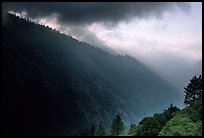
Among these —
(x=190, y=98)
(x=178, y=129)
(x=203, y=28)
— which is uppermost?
(x=190, y=98)

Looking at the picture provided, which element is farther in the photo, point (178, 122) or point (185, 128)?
point (178, 122)

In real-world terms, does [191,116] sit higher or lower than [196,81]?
lower

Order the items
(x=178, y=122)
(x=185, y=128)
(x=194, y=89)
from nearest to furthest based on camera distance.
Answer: (x=185, y=128) < (x=178, y=122) < (x=194, y=89)

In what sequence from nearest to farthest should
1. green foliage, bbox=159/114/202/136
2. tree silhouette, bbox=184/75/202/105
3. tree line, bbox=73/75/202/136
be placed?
green foliage, bbox=159/114/202/136, tree line, bbox=73/75/202/136, tree silhouette, bbox=184/75/202/105

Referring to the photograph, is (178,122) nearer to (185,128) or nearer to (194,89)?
(185,128)

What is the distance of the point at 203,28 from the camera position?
875 inches

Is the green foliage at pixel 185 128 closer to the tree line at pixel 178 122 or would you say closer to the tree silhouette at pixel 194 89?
the tree line at pixel 178 122

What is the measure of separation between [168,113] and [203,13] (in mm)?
47359

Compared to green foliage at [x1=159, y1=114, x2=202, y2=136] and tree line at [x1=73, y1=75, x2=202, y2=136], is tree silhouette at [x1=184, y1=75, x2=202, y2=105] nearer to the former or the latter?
tree line at [x1=73, y1=75, x2=202, y2=136]

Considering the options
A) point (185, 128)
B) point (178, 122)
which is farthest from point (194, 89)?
point (185, 128)

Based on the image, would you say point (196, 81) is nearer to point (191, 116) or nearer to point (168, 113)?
point (168, 113)

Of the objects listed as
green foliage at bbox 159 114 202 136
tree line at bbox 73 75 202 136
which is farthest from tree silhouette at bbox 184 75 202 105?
green foliage at bbox 159 114 202 136

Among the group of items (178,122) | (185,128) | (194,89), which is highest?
(194,89)

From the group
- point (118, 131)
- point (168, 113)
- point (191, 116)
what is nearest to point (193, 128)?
point (191, 116)
